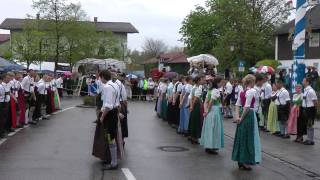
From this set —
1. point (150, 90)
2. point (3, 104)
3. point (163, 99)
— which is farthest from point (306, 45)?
point (3, 104)

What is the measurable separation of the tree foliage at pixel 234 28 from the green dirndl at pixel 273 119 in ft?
96.0

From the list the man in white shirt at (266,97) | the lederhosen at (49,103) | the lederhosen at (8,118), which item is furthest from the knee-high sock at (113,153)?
the lederhosen at (49,103)

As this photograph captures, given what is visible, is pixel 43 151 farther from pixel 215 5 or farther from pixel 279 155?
pixel 215 5

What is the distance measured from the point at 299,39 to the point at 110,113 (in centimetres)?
1144

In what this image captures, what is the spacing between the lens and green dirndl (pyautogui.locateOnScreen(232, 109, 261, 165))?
10695 millimetres

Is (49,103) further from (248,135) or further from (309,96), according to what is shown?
(248,135)

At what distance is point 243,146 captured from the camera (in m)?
10.7

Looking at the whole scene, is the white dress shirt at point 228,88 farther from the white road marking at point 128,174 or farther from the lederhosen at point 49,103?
the white road marking at point 128,174

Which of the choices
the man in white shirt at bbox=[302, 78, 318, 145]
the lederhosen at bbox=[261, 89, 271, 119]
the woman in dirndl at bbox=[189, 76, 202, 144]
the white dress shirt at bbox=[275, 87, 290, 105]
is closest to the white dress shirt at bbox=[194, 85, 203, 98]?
the woman in dirndl at bbox=[189, 76, 202, 144]

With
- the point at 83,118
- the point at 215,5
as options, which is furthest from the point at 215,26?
the point at 83,118

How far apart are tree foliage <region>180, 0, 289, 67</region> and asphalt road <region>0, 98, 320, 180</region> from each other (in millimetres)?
32292

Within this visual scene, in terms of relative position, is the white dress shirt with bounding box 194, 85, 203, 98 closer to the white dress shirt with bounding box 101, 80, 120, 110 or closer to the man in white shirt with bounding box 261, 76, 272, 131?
the white dress shirt with bounding box 101, 80, 120, 110

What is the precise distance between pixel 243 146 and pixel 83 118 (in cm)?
1193

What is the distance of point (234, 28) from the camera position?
176 feet
